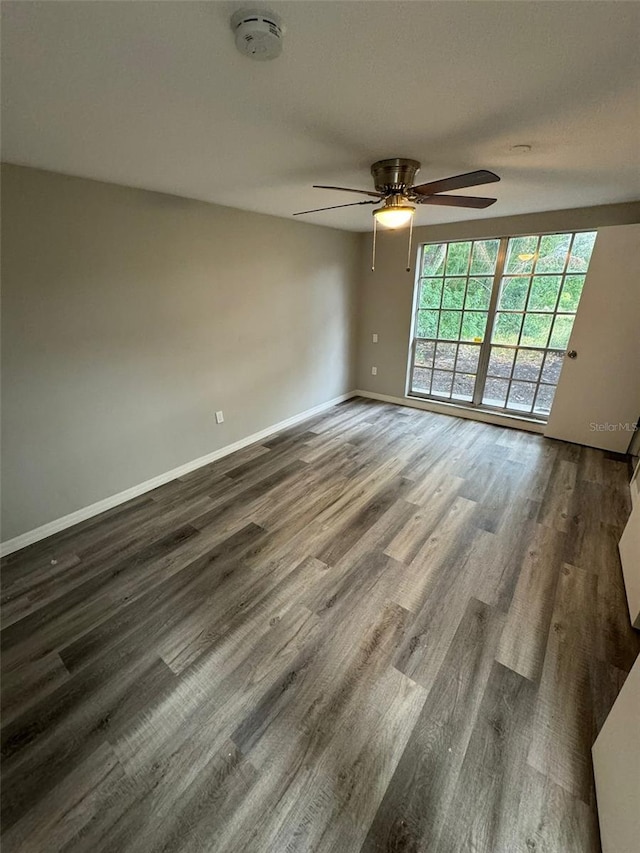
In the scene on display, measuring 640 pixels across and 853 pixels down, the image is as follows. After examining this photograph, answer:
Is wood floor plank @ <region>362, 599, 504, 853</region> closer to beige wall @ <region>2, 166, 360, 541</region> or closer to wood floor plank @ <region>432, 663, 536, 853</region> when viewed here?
wood floor plank @ <region>432, 663, 536, 853</region>

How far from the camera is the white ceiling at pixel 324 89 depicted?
0.90 metres

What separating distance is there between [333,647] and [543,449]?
3.07 meters

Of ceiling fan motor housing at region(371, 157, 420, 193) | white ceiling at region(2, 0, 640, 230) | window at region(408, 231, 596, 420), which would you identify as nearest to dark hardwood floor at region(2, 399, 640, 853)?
window at region(408, 231, 596, 420)

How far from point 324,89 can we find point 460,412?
149 inches

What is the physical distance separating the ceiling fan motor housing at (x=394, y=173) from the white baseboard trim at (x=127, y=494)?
101 inches

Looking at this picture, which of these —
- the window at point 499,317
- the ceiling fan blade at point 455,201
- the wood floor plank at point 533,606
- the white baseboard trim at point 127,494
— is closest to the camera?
the wood floor plank at point 533,606

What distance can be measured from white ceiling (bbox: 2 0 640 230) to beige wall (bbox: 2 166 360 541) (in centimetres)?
35

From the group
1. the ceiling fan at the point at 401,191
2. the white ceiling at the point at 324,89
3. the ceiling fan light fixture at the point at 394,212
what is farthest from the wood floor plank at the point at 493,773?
the ceiling fan light fixture at the point at 394,212

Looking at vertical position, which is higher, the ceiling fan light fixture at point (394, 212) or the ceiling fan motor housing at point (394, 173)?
the ceiling fan motor housing at point (394, 173)

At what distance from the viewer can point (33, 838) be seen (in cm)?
104

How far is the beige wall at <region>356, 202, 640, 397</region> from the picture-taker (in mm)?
3363

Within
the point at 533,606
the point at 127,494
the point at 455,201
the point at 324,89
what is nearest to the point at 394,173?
the point at 455,201

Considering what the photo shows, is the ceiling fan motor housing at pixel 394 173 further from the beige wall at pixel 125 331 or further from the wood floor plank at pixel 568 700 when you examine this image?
the wood floor plank at pixel 568 700

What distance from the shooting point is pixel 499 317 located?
3.91m
